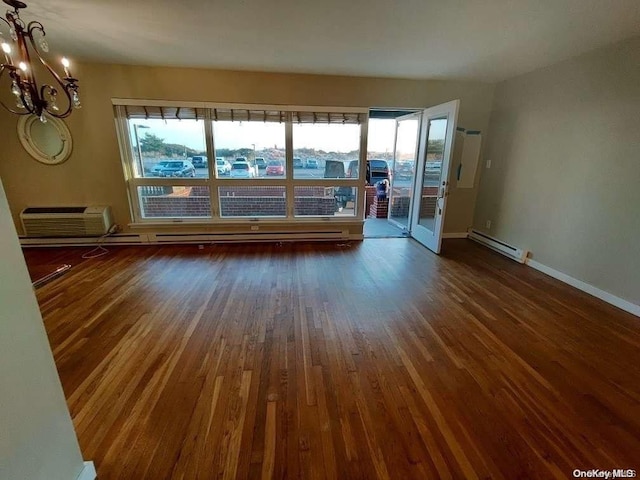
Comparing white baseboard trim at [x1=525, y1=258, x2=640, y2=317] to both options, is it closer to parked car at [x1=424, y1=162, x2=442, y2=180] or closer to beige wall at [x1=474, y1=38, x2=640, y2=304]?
beige wall at [x1=474, y1=38, x2=640, y2=304]

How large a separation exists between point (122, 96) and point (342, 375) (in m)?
4.57

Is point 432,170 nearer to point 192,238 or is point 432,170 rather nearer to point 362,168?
point 362,168

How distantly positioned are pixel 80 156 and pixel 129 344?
11.0 ft

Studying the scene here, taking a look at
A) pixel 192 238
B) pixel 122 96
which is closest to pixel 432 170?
pixel 192 238

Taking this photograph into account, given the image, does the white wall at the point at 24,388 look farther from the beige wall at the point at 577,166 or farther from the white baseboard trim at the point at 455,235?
the white baseboard trim at the point at 455,235

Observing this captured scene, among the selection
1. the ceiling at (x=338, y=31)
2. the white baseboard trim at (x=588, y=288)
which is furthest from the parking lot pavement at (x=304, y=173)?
the white baseboard trim at (x=588, y=288)

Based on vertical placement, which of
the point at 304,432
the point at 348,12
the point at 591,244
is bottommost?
the point at 304,432

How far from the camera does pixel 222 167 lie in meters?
4.55

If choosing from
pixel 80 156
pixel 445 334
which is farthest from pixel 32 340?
pixel 80 156

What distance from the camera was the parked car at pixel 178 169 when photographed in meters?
4.43

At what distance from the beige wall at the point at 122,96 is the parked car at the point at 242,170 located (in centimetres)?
92

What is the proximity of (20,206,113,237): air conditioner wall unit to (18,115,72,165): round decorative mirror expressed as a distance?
27.4 inches

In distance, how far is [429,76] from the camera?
4.19 meters

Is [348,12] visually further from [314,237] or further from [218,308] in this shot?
[314,237]
